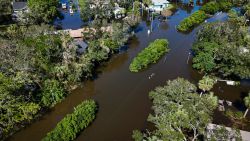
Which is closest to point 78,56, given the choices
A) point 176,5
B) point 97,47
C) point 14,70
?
point 97,47

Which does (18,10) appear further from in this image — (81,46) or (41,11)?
(81,46)

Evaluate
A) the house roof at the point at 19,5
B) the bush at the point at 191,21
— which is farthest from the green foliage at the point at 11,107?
the bush at the point at 191,21

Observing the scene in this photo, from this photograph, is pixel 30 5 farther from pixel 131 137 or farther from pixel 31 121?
pixel 131 137

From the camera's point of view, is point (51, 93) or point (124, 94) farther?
point (124, 94)

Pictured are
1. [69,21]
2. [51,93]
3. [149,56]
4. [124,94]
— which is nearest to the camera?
[51,93]

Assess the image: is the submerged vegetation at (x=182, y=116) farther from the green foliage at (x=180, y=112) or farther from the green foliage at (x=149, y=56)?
the green foliage at (x=149, y=56)

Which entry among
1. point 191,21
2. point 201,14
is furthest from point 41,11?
point 201,14

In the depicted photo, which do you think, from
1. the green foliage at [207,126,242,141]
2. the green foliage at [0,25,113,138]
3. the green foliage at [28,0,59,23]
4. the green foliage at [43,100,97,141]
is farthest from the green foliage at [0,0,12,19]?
the green foliage at [207,126,242,141]
